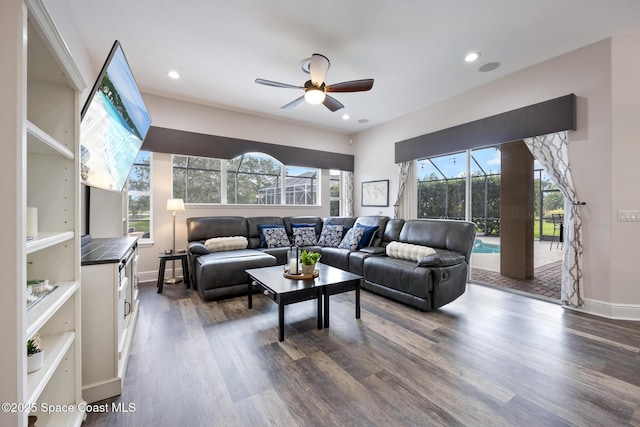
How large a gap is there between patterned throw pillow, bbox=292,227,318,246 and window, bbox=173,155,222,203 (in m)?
1.53

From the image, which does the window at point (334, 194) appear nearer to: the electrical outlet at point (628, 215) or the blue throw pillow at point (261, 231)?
the blue throw pillow at point (261, 231)

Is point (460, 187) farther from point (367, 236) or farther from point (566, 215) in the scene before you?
point (367, 236)

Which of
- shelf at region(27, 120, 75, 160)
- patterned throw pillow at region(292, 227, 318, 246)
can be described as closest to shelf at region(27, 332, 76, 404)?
shelf at region(27, 120, 75, 160)

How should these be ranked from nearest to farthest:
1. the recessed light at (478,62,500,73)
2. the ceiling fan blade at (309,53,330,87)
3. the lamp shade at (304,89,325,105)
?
the ceiling fan blade at (309,53,330,87) → the lamp shade at (304,89,325,105) → the recessed light at (478,62,500,73)

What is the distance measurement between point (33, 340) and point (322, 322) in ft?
6.53

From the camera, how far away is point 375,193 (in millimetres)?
5684

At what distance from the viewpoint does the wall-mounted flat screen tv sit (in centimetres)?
171

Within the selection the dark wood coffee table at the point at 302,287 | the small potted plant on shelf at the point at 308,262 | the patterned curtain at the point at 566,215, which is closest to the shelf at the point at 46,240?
the dark wood coffee table at the point at 302,287

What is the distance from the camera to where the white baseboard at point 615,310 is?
2727 millimetres

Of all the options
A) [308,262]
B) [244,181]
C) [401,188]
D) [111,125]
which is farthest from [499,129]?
[111,125]

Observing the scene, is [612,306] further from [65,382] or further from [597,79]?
[65,382]

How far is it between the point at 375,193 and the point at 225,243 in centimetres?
325

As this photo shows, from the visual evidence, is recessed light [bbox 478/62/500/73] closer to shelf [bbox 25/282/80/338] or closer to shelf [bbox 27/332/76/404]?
shelf [bbox 25/282/80/338]

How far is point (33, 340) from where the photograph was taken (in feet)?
3.68
